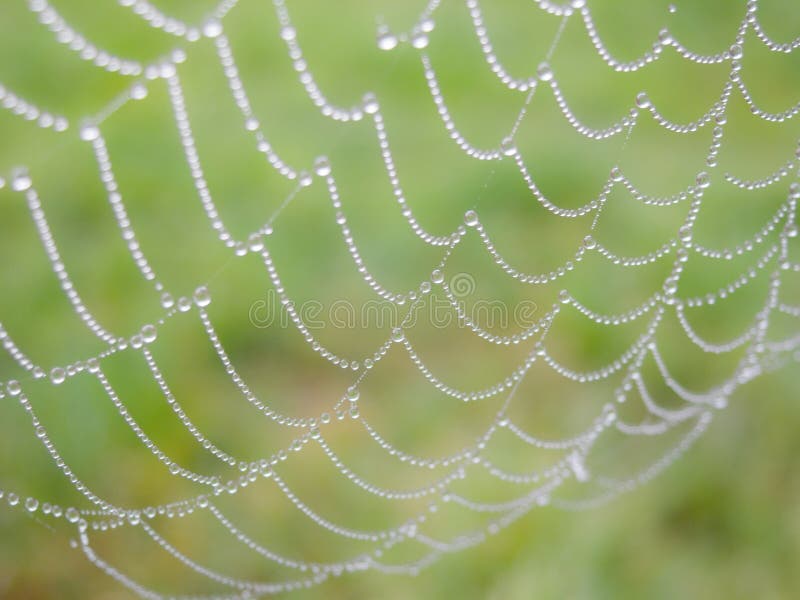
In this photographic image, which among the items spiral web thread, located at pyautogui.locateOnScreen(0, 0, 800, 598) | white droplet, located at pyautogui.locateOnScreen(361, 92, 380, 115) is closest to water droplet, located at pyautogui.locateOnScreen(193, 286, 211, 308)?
spiral web thread, located at pyautogui.locateOnScreen(0, 0, 800, 598)

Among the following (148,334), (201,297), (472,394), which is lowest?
(472,394)

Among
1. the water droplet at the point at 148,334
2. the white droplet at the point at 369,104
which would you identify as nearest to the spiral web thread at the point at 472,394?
the water droplet at the point at 148,334

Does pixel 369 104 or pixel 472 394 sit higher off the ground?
pixel 369 104

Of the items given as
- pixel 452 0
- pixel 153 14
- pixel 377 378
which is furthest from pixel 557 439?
pixel 452 0

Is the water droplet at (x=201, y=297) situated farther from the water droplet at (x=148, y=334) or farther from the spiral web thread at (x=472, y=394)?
the water droplet at (x=148, y=334)

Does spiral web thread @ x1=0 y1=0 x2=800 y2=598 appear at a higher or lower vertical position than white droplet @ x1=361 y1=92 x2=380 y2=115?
lower

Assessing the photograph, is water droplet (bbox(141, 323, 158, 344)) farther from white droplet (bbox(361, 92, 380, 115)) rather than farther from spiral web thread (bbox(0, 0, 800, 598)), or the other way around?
white droplet (bbox(361, 92, 380, 115))

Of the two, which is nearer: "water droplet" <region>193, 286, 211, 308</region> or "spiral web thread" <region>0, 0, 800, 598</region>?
"water droplet" <region>193, 286, 211, 308</region>

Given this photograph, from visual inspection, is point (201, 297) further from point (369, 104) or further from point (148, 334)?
point (369, 104)

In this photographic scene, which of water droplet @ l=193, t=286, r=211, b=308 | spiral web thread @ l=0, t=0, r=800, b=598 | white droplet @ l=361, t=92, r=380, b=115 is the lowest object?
spiral web thread @ l=0, t=0, r=800, b=598

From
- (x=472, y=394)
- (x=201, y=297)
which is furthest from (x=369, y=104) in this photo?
(x=472, y=394)

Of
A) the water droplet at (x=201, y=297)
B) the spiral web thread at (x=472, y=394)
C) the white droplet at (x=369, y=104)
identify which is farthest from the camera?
the spiral web thread at (x=472, y=394)

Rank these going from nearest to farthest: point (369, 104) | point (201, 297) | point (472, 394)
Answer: point (369, 104), point (201, 297), point (472, 394)
